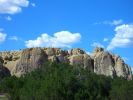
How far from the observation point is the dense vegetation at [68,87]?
51.5 meters

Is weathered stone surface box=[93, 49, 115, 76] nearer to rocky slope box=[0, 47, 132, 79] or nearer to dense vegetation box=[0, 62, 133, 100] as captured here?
rocky slope box=[0, 47, 132, 79]

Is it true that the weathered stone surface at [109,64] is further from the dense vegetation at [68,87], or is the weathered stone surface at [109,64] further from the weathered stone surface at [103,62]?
the dense vegetation at [68,87]

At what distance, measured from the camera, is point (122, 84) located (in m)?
60.7

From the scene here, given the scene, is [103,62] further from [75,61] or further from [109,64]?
[75,61]

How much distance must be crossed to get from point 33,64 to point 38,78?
3461 inches

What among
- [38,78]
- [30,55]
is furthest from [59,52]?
[38,78]

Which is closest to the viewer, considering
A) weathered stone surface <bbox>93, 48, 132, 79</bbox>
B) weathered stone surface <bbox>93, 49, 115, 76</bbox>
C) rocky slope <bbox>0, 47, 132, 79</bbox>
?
rocky slope <bbox>0, 47, 132, 79</bbox>

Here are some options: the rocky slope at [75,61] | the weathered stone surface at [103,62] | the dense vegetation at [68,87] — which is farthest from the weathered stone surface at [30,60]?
the dense vegetation at [68,87]

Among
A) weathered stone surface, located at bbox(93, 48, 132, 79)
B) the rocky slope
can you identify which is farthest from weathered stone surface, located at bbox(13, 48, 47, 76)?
weathered stone surface, located at bbox(93, 48, 132, 79)

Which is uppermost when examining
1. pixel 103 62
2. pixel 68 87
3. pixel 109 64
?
pixel 103 62

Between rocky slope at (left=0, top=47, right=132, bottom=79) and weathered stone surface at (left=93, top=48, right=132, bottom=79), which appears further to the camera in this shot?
weathered stone surface at (left=93, top=48, right=132, bottom=79)

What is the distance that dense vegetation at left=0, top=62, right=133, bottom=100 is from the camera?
5147 centimetres

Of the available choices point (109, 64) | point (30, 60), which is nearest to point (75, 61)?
point (109, 64)

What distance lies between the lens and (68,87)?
173 ft
